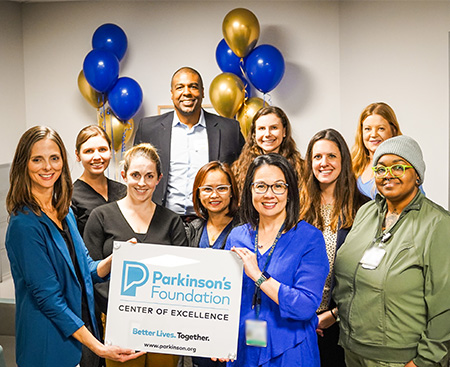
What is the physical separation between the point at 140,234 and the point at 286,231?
0.86 m

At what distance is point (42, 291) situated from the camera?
2.27 meters

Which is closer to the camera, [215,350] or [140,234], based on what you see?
[215,350]

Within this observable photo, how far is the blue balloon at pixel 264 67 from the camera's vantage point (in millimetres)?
5129

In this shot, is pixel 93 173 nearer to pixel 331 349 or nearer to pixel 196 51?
pixel 331 349

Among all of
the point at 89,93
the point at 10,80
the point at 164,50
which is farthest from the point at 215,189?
the point at 10,80

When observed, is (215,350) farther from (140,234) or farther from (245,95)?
(245,95)

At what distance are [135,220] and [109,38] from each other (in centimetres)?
322

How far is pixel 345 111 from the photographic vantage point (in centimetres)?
569

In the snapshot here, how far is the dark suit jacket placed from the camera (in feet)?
12.8

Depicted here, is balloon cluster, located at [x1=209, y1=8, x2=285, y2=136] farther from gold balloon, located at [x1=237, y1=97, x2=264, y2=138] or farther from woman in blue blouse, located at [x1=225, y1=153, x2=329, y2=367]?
woman in blue blouse, located at [x1=225, y1=153, x2=329, y2=367]

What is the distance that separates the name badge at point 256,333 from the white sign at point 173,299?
0.07 meters

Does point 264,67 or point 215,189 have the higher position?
point 264,67

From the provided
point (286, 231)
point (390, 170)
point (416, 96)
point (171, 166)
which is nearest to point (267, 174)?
point (286, 231)

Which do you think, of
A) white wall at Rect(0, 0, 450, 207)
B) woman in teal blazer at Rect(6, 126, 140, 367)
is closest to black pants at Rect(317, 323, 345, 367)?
woman in teal blazer at Rect(6, 126, 140, 367)
